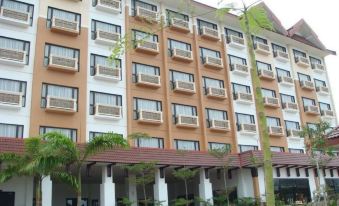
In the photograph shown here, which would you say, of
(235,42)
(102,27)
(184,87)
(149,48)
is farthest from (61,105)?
(235,42)

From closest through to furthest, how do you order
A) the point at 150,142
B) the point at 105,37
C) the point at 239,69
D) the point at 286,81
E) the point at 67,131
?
the point at 67,131, the point at 105,37, the point at 150,142, the point at 239,69, the point at 286,81

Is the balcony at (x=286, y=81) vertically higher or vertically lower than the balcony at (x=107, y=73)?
higher

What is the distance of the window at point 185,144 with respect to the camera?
90.0ft

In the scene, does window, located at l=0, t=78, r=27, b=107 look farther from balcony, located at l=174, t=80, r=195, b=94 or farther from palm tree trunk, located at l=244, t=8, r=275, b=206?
palm tree trunk, located at l=244, t=8, r=275, b=206

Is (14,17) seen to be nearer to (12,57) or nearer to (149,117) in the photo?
(12,57)

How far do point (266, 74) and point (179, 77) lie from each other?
9237 mm

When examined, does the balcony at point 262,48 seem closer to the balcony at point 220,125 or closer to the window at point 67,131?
the balcony at point 220,125

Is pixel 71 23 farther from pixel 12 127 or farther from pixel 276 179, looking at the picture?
pixel 276 179

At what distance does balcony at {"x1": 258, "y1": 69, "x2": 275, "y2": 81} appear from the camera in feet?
111

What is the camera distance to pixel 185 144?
2788 centimetres

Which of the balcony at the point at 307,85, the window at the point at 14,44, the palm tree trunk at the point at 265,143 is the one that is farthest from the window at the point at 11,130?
the balcony at the point at 307,85

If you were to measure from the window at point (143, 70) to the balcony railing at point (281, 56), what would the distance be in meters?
13.7

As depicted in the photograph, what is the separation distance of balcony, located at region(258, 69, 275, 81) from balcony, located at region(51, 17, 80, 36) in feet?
55.2

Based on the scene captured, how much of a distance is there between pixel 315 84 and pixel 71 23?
26.2 m
